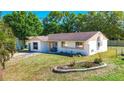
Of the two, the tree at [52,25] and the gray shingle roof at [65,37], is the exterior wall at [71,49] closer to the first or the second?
the gray shingle roof at [65,37]

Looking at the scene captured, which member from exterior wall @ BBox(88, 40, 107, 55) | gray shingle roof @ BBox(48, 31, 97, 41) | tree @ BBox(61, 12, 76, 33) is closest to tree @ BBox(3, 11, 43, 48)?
gray shingle roof @ BBox(48, 31, 97, 41)

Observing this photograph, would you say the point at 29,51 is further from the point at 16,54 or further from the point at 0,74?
the point at 0,74

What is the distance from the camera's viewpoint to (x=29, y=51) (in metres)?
8.95

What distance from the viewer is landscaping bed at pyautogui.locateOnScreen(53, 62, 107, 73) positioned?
863cm

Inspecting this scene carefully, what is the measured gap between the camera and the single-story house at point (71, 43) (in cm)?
873

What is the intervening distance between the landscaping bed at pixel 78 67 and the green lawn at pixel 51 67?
0.08 m

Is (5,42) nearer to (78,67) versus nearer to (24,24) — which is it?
(24,24)

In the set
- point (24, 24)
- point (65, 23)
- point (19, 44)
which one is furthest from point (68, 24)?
point (19, 44)

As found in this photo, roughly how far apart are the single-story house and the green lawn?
0.19 meters

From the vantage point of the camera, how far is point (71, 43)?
8906mm

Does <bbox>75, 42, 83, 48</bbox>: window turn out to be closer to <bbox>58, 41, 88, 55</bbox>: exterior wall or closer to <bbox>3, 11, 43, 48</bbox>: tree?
<bbox>58, 41, 88, 55</bbox>: exterior wall
